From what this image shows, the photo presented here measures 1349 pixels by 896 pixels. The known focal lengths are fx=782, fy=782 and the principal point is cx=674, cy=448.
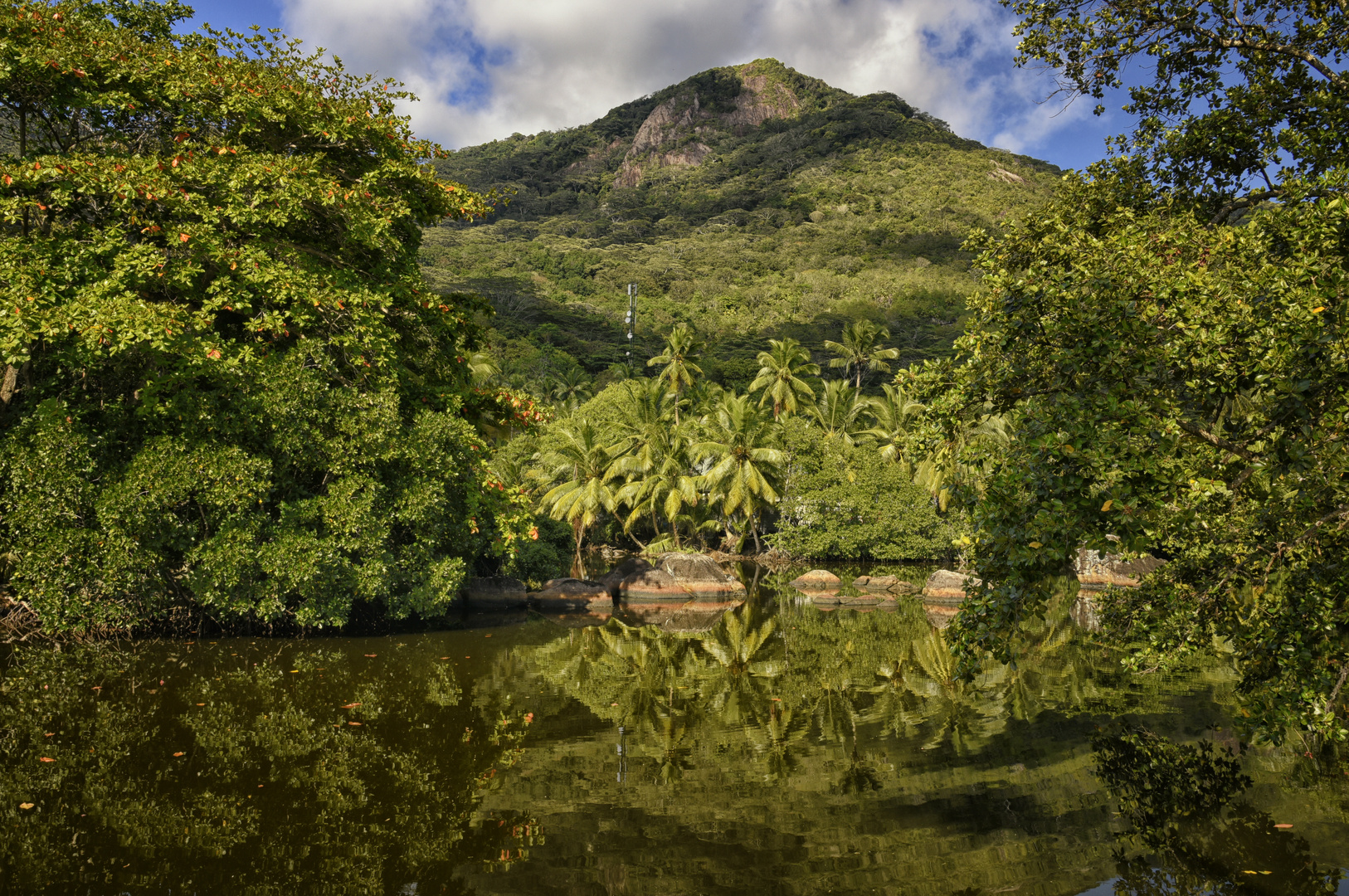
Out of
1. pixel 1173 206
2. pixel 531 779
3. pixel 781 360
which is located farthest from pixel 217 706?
pixel 781 360

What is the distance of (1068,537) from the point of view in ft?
18.1

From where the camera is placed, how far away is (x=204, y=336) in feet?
46.2

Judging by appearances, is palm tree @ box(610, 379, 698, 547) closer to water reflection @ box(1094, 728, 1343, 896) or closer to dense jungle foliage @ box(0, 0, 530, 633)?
dense jungle foliage @ box(0, 0, 530, 633)

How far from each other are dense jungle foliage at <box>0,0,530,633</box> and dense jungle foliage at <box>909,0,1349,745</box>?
11.6 metres

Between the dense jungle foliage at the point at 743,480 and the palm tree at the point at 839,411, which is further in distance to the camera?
the palm tree at the point at 839,411

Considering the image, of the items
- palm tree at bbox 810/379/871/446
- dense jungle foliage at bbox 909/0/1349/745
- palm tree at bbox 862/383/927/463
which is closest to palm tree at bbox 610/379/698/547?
palm tree at bbox 862/383/927/463

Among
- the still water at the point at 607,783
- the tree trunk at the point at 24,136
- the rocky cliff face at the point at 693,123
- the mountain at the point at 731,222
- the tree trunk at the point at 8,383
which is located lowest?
the still water at the point at 607,783

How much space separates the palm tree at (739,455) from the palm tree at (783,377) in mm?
8737

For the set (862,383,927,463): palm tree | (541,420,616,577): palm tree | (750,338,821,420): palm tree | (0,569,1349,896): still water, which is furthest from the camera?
(750,338,821,420): palm tree

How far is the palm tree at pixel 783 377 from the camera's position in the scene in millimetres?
46344

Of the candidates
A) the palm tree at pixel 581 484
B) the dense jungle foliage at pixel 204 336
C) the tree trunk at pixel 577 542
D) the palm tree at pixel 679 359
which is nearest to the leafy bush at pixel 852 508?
the palm tree at pixel 581 484

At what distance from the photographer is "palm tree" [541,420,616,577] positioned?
34.4 m

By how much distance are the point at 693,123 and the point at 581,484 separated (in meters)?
154

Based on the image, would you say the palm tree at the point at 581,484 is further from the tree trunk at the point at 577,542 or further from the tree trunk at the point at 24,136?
Result: the tree trunk at the point at 24,136
